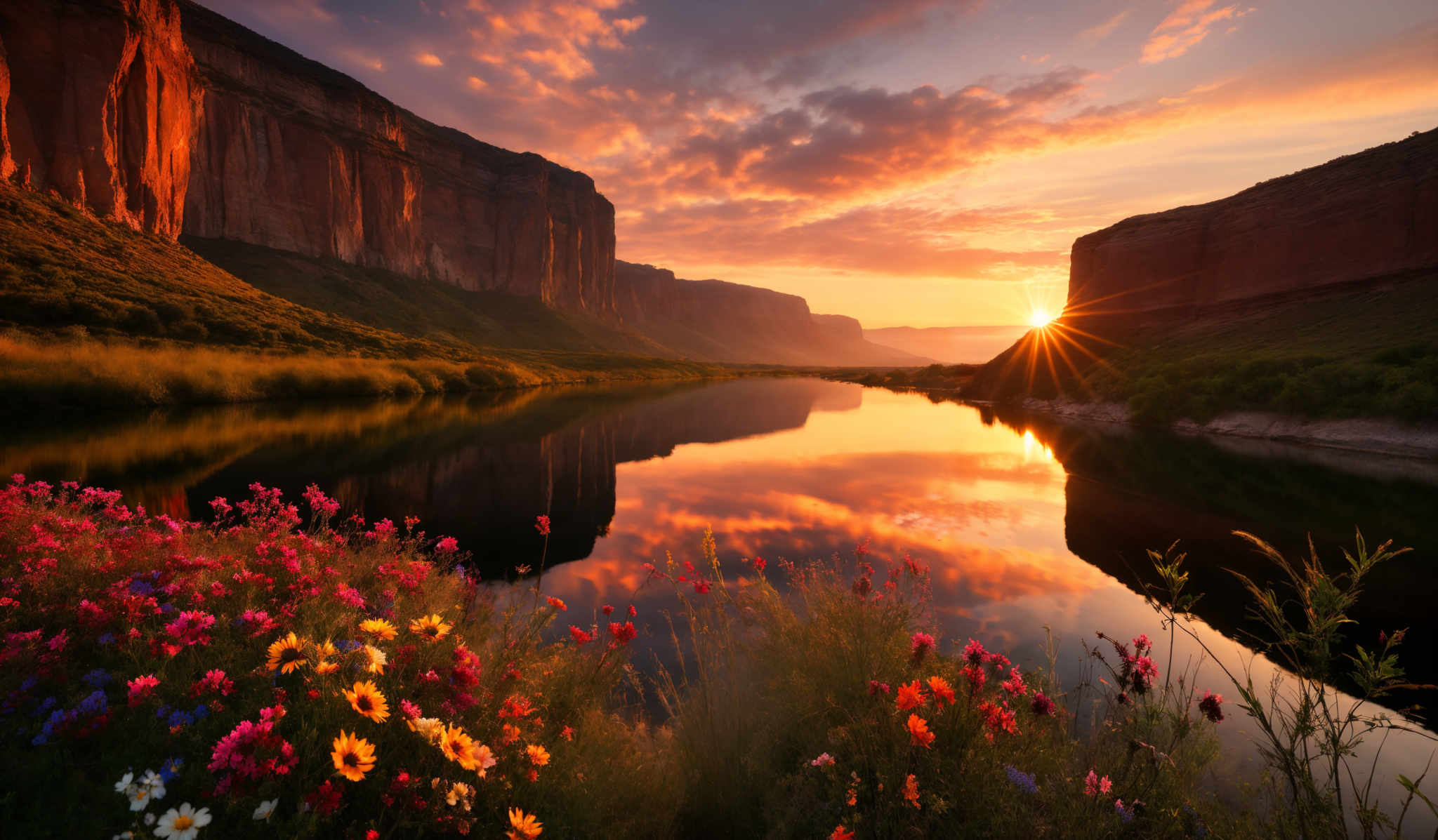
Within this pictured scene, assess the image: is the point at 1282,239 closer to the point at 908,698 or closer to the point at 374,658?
the point at 908,698

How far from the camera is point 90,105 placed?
151 ft

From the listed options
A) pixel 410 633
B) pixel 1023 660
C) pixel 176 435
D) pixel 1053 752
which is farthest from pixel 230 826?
pixel 176 435

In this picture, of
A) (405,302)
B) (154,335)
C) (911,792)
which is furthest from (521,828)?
(405,302)

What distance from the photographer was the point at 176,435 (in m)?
17.9

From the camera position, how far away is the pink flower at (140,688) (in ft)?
9.65

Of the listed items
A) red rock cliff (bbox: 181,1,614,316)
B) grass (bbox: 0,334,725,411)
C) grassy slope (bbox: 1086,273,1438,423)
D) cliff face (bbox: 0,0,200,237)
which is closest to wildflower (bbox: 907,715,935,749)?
grass (bbox: 0,334,725,411)

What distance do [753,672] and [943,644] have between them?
317 centimetres

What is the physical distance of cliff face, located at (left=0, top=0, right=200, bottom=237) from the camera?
4338 centimetres

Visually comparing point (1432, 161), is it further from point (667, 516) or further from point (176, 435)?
point (176, 435)

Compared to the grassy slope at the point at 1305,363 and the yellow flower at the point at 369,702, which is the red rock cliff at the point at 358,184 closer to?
the yellow flower at the point at 369,702

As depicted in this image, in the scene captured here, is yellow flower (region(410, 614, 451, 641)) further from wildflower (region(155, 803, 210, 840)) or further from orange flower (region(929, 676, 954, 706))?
orange flower (region(929, 676, 954, 706))

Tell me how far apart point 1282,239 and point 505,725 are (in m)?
66.7

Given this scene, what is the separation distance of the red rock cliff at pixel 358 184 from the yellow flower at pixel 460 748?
312ft

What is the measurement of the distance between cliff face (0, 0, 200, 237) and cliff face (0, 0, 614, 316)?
0.12m
